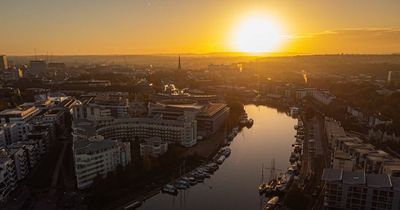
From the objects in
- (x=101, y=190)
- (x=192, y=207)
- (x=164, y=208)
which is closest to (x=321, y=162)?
(x=192, y=207)

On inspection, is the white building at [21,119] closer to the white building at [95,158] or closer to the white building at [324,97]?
the white building at [95,158]

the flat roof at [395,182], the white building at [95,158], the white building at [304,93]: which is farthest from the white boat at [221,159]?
the white building at [304,93]

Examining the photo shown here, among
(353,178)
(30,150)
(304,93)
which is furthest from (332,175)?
(304,93)

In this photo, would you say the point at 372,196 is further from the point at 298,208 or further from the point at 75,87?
the point at 75,87

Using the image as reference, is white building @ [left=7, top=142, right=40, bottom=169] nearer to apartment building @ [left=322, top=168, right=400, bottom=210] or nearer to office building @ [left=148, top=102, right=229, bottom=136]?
office building @ [left=148, top=102, right=229, bottom=136]

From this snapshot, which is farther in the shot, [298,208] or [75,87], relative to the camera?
[75,87]
